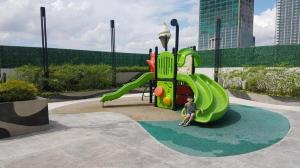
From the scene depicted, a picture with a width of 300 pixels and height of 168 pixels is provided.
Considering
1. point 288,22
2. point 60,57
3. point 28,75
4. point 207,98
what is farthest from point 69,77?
point 288,22

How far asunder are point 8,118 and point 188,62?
7.71 m

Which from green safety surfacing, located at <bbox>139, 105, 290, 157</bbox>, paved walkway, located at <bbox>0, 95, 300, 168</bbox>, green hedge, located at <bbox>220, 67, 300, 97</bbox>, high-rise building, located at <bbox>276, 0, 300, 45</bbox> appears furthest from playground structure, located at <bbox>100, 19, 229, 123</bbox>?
high-rise building, located at <bbox>276, 0, 300, 45</bbox>

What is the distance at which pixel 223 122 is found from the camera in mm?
→ 8445

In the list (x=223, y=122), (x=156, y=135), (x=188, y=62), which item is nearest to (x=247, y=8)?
(x=188, y=62)

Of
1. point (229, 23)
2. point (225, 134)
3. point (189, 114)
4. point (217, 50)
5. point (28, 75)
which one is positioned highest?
point (229, 23)

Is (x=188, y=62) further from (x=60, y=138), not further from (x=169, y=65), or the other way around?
(x=60, y=138)

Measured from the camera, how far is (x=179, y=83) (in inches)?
465

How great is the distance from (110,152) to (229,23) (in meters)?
32.2

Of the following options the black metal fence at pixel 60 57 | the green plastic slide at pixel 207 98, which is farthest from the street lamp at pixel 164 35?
the black metal fence at pixel 60 57

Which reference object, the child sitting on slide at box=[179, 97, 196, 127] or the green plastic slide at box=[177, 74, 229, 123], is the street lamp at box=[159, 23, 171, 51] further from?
the child sitting on slide at box=[179, 97, 196, 127]

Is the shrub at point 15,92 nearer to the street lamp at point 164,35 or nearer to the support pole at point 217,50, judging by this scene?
the street lamp at point 164,35

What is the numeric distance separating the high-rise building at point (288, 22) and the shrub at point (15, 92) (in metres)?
32.7

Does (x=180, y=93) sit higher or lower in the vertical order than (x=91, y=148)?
higher

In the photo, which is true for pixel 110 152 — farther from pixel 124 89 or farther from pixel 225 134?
pixel 124 89
